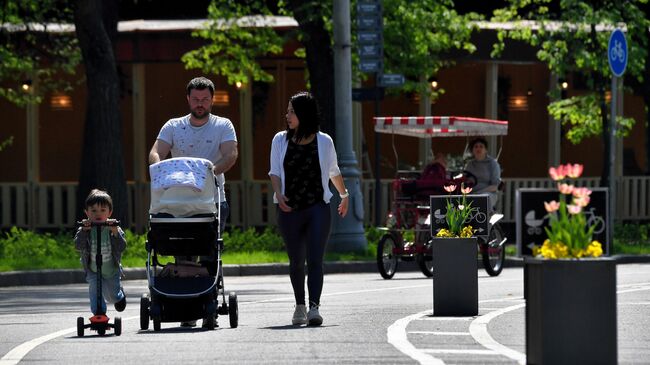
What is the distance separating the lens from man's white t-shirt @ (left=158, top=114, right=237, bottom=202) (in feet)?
47.2

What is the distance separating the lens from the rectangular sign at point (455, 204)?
16969 mm

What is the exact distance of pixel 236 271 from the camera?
2450cm

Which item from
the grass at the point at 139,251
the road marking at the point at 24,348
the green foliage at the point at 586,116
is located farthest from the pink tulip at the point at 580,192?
the green foliage at the point at 586,116

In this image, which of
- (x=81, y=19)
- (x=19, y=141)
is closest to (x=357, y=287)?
(x=81, y=19)

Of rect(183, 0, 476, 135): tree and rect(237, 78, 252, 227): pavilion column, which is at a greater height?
rect(183, 0, 476, 135): tree

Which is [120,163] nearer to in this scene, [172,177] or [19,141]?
[19,141]

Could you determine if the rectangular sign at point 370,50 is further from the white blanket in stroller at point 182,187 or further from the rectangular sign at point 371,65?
the white blanket in stroller at point 182,187

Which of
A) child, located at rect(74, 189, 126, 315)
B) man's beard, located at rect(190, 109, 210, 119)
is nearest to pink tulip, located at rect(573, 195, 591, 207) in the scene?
child, located at rect(74, 189, 126, 315)

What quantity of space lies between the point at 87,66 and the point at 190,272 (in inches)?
584

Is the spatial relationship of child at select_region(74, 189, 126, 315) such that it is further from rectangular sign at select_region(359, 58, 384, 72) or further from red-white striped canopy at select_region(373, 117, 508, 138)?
rectangular sign at select_region(359, 58, 384, 72)

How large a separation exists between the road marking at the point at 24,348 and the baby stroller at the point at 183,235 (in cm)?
79

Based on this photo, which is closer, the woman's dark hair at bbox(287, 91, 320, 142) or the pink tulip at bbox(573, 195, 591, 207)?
the pink tulip at bbox(573, 195, 591, 207)

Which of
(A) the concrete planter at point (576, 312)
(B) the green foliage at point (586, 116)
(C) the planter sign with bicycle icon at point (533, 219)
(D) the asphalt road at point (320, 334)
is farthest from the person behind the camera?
(B) the green foliage at point (586, 116)

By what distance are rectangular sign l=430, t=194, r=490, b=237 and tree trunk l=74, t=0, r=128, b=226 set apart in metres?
10.6
